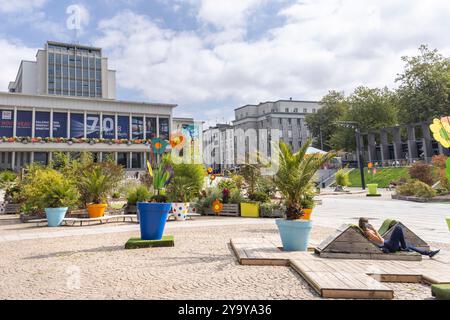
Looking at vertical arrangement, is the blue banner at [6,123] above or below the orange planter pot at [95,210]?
above

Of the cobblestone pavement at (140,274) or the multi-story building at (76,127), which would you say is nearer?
the cobblestone pavement at (140,274)

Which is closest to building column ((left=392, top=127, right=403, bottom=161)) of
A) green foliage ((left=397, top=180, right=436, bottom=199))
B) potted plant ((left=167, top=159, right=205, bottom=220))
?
green foliage ((left=397, top=180, right=436, bottom=199))

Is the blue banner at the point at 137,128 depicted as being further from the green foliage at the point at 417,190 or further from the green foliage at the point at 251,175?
the green foliage at the point at 251,175

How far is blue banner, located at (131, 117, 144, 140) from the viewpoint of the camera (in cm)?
5898

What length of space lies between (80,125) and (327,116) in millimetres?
48372

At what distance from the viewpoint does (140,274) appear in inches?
217

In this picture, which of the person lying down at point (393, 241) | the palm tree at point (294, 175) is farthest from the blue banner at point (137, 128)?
the person lying down at point (393, 241)

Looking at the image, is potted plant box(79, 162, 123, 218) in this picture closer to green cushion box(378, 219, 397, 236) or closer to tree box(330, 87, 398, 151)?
green cushion box(378, 219, 397, 236)

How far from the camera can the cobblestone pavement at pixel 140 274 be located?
4.51 metres

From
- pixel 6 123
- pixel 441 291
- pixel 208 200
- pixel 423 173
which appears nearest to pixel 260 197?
pixel 208 200

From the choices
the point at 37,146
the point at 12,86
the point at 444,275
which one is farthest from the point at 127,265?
the point at 12,86

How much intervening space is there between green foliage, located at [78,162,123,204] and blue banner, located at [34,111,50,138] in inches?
1685

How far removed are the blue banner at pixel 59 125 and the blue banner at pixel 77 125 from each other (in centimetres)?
96

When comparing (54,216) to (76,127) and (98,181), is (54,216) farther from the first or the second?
(76,127)
